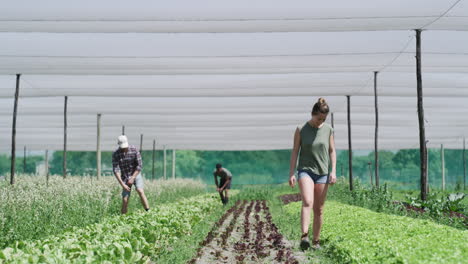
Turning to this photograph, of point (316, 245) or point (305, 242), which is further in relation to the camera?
point (316, 245)

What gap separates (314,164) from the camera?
7.02m

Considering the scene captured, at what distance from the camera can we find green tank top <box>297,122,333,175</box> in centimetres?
702

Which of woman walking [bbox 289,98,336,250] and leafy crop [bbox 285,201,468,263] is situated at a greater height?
woman walking [bbox 289,98,336,250]

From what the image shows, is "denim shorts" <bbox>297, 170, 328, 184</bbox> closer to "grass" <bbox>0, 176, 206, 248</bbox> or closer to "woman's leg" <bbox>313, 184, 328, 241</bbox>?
"woman's leg" <bbox>313, 184, 328, 241</bbox>

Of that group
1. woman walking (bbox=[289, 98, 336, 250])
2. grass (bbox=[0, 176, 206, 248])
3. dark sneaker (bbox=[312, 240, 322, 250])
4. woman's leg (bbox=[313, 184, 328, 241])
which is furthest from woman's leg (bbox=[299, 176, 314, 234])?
grass (bbox=[0, 176, 206, 248])

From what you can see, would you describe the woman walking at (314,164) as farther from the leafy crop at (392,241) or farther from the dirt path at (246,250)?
the leafy crop at (392,241)

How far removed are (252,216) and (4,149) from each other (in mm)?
25788

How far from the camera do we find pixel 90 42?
41.7 feet

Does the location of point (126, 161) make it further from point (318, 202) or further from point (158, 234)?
point (318, 202)

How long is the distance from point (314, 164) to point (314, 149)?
184 mm

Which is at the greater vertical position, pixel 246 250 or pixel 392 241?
pixel 392 241

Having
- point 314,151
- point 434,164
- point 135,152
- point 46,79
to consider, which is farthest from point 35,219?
point 434,164

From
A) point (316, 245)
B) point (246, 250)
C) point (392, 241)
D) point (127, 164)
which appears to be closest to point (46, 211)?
point (127, 164)

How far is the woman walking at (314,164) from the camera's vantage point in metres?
6.95
